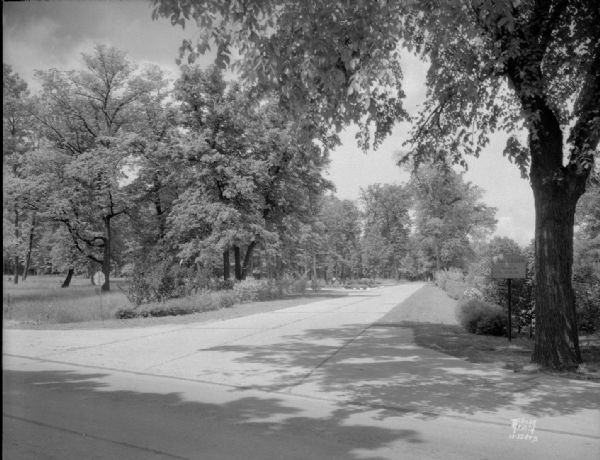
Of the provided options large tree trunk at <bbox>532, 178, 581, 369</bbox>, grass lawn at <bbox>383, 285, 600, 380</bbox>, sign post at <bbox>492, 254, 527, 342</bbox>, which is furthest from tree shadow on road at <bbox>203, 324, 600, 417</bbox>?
sign post at <bbox>492, 254, 527, 342</bbox>

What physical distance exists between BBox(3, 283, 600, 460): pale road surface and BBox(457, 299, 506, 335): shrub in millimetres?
3347

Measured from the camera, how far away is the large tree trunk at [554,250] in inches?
356

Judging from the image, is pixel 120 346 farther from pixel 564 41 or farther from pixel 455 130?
pixel 564 41

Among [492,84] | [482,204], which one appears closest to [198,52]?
[492,84]

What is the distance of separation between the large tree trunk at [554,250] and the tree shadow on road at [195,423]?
15.9ft

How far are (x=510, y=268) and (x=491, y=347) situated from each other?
197 centimetres

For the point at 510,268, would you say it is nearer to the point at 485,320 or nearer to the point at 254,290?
the point at 485,320

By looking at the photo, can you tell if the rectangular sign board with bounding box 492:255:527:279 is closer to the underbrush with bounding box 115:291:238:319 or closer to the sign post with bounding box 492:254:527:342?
the sign post with bounding box 492:254:527:342

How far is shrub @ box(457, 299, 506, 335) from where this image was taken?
13.9 m

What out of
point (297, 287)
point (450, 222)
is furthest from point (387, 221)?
point (297, 287)

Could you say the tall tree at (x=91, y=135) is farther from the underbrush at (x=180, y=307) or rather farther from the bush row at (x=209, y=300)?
the underbrush at (x=180, y=307)

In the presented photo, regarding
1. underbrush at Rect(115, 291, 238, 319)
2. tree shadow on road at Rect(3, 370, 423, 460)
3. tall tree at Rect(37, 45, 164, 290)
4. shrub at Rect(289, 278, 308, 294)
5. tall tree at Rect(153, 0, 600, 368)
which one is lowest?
shrub at Rect(289, 278, 308, 294)

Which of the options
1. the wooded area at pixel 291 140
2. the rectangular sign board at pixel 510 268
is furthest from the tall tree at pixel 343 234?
the rectangular sign board at pixel 510 268

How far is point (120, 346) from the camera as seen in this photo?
11758mm
